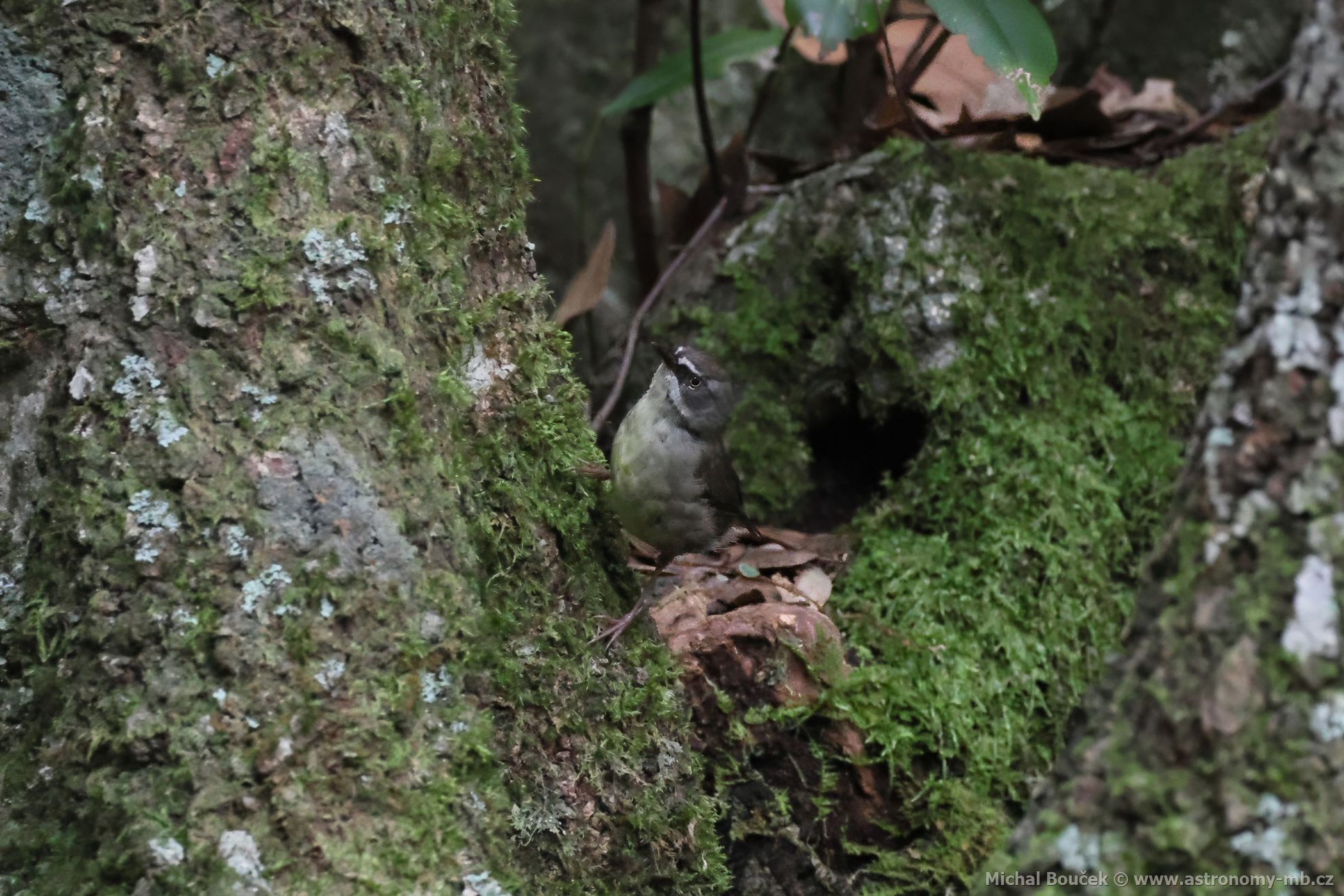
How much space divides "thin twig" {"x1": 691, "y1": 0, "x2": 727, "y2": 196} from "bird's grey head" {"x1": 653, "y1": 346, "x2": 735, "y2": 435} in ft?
3.59

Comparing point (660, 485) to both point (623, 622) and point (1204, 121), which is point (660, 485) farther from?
point (1204, 121)

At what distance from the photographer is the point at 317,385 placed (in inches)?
84.4

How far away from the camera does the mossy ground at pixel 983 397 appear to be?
2.92 metres

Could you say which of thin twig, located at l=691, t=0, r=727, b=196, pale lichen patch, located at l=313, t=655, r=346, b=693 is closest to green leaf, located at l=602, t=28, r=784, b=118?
thin twig, located at l=691, t=0, r=727, b=196

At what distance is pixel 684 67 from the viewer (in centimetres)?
433

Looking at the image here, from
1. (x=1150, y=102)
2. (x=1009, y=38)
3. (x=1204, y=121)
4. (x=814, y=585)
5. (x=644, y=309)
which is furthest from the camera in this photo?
(x=1150, y=102)

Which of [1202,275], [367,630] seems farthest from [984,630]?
[367,630]

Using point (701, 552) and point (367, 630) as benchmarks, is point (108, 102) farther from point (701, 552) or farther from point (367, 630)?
point (701, 552)

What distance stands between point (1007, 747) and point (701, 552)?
1137 millimetres

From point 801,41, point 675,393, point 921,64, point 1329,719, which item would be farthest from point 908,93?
point 1329,719

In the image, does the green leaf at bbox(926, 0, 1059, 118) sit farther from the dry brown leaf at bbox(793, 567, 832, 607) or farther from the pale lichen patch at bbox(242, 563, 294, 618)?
the pale lichen patch at bbox(242, 563, 294, 618)

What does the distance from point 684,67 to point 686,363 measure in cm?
152

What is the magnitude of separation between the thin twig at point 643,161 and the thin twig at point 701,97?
454 millimetres

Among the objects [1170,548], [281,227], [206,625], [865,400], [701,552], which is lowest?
[701,552]
